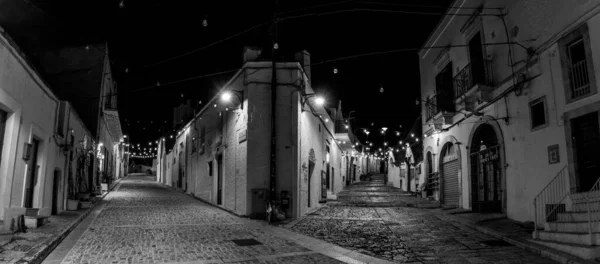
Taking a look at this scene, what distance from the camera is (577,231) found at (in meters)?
7.59

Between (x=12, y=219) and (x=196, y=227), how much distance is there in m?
4.45

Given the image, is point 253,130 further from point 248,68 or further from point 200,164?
point 200,164

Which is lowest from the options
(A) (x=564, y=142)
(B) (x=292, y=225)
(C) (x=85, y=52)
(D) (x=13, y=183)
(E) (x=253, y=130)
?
(B) (x=292, y=225)

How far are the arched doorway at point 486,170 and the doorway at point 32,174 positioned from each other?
A: 44.0 ft

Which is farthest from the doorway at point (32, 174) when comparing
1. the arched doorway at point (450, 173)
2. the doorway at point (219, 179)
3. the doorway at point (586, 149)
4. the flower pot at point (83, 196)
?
the arched doorway at point (450, 173)

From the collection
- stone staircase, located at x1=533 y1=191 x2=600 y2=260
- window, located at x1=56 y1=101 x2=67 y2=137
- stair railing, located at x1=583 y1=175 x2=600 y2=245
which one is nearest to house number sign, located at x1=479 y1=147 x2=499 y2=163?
stone staircase, located at x1=533 y1=191 x2=600 y2=260

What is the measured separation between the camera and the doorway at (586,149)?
886 cm

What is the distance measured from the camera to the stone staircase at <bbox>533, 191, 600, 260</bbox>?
696cm

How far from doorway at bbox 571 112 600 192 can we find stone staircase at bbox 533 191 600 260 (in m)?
0.47

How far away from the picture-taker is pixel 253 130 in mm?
15094

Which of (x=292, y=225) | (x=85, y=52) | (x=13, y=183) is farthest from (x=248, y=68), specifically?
(x=85, y=52)

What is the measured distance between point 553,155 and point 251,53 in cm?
1045

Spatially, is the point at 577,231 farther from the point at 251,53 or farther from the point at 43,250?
the point at 251,53

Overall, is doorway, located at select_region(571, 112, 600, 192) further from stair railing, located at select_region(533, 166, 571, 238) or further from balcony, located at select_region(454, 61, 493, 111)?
balcony, located at select_region(454, 61, 493, 111)
